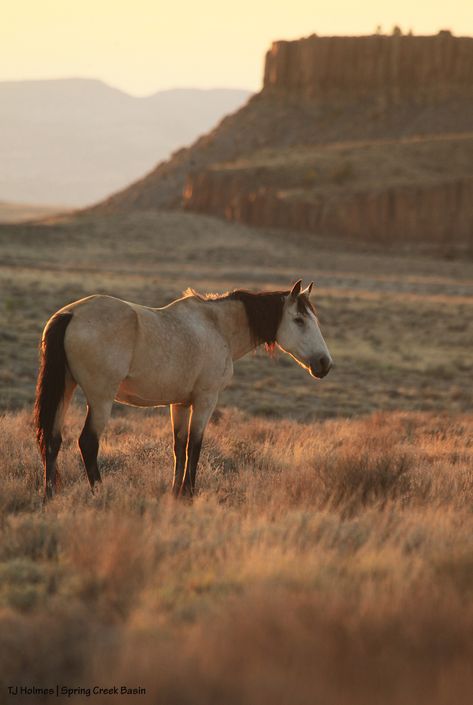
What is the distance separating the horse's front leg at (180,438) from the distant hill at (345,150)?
7814cm

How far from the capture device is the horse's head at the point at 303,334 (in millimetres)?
8680

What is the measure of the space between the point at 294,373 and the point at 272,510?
15.6 m

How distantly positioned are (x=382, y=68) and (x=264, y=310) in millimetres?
120610

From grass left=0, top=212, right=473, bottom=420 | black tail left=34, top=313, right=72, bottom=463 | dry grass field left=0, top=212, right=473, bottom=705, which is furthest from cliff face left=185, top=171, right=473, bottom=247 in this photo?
black tail left=34, top=313, right=72, bottom=463

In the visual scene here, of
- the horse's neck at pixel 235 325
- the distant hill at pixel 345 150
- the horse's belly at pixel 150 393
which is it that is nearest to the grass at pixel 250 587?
the horse's belly at pixel 150 393

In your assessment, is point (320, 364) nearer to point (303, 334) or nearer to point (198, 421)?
point (303, 334)

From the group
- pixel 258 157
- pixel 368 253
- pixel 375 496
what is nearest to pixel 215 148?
pixel 258 157

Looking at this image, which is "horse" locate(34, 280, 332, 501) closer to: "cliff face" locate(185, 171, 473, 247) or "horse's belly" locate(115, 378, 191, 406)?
"horse's belly" locate(115, 378, 191, 406)

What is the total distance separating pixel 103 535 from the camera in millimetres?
5777

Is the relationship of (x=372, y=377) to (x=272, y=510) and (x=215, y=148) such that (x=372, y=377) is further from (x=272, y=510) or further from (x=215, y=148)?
(x=215, y=148)

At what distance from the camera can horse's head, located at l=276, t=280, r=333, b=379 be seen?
8.68 m

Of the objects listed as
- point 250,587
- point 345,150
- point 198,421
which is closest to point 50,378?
point 198,421

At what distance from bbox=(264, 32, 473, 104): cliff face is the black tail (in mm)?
118336

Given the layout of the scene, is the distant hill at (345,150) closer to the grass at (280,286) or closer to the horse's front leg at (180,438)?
the grass at (280,286)
